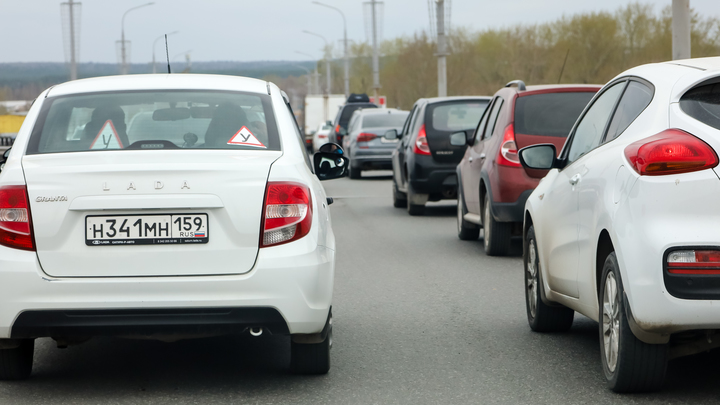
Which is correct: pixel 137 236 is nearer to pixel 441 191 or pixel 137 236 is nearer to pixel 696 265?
pixel 696 265

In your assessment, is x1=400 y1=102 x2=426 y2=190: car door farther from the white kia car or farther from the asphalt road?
the white kia car

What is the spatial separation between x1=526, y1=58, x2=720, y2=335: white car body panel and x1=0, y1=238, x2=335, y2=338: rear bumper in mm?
1410

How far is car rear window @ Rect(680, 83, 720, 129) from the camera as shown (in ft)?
13.9

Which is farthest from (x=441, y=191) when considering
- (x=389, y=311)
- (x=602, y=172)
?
(x=602, y=172)

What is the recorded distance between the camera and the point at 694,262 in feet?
13.1

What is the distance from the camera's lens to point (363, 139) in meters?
25.4

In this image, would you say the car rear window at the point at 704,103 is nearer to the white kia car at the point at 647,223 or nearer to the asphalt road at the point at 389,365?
the white kia car at the point at 647,223

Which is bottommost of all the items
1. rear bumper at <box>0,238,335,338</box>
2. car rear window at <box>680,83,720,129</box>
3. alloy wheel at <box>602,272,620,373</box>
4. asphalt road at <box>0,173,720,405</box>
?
asphalt road at <box>0,173,720,405</box>

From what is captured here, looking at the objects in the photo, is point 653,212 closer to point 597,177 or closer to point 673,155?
point 673,155

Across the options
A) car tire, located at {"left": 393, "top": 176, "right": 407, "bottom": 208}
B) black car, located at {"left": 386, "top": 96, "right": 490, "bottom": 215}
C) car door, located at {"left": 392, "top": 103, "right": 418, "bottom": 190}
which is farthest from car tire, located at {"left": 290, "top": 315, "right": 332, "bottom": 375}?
car tire, located at {"left": 393, "top": 176, "right": 407, "bottom": 208}

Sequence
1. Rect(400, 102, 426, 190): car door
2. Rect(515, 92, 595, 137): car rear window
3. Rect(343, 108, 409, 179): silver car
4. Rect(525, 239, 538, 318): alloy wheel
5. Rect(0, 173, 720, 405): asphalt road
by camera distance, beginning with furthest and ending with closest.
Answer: Rect(343, 108, 409, 179): silver car → Rect(400, 102, 426, 190): car door → Rect(515, 92, 595, 137): car rear window → Rect(525, 239, 538, 318): alloy wheel → Rect(0, 173, 720, 405): asphalt road

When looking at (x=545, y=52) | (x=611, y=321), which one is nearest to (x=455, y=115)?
(x=611, y=321)

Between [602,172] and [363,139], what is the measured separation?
67.8ft

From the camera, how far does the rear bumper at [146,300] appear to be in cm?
445
